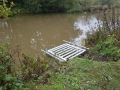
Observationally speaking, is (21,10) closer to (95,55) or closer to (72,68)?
(95,55)

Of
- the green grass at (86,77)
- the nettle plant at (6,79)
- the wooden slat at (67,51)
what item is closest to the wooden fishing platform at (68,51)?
the wooden slat at (67,51)

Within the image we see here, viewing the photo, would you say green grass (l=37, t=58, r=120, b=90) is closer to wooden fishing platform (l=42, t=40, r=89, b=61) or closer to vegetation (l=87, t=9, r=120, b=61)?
vegetation (l=87, t=9, r=120, b=61)

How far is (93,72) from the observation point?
2684mm

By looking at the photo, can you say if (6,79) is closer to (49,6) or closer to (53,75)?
(53,75)

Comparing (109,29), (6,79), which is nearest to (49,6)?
(109,29)

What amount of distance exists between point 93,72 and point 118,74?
0.40m

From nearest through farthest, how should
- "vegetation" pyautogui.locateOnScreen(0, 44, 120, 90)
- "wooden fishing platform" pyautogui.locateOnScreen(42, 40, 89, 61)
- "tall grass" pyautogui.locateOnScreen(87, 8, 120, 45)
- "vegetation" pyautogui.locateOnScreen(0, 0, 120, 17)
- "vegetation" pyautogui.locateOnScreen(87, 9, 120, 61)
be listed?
"vegetation" pyautogui.locateOnScreen(0, 44, 120, 90)
"vegetation" pyautogui.locateOnScreen(87, 9, 120, 61)
"tall grass" pyautogui.locateOnScreen(87, 8, 120, 45)
"wooden fishing platform" pyautogui.locateOnScreen(42, 40, 89, 61)
"vegetation" pyautogui.locateOnScreen(0, 0, 120, 17)

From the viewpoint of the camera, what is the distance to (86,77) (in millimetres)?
2543

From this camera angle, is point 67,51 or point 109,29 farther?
point 67,51

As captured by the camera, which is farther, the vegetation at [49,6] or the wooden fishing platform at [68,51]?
the vegetation at [49,6]

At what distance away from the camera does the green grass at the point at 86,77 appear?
7.55 ft

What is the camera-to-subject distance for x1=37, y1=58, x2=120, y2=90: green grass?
230 centimetres

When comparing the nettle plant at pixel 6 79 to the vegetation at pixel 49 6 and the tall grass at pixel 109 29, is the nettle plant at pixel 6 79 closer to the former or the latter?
the tall grass at pixel 109 29

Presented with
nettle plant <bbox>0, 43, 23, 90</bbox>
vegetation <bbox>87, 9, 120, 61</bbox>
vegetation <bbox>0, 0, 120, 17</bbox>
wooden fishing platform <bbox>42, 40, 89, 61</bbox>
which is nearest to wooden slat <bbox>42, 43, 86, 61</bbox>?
wooden fishing platform <bbox>42, 40, 89, 61</bbox>
